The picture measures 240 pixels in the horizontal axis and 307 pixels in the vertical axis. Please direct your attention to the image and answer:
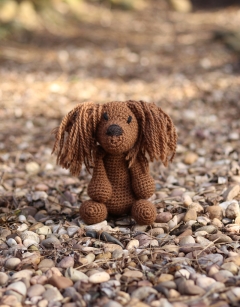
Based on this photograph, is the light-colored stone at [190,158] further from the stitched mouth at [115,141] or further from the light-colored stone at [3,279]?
the light-colored stone at [3,279]

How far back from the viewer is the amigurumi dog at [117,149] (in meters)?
2.07

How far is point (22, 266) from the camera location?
1.77m

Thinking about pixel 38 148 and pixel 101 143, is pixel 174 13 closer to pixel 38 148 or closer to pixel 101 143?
pixel 38 148

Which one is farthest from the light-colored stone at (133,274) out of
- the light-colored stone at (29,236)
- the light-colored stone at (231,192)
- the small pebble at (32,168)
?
the small pebble at (32,168)

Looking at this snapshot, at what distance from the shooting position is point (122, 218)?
2266mm

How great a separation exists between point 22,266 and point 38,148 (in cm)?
183

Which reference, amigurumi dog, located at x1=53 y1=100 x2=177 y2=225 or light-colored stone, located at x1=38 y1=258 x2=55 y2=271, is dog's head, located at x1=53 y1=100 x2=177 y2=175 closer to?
amigurumi dog, located at x1=53 y1=100 x2=177 y2=225

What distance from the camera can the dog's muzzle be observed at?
6.58ft

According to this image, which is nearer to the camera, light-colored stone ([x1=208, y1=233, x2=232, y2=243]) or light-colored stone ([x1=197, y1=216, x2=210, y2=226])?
light-colored stone ([x1=208, y1=233, x2=232, y2=243])

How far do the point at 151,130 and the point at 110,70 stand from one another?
4.24 metres

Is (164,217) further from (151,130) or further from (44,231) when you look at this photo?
(44,231)

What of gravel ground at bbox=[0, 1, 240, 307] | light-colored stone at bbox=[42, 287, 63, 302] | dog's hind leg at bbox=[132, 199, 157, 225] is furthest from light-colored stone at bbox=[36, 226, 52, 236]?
light-colored stone at bbox=[42, 287, 63, 302]

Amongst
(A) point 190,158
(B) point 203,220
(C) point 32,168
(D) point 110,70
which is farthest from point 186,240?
(D) point 110,70

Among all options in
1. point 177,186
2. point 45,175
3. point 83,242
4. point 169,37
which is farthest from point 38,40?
point 83,242
